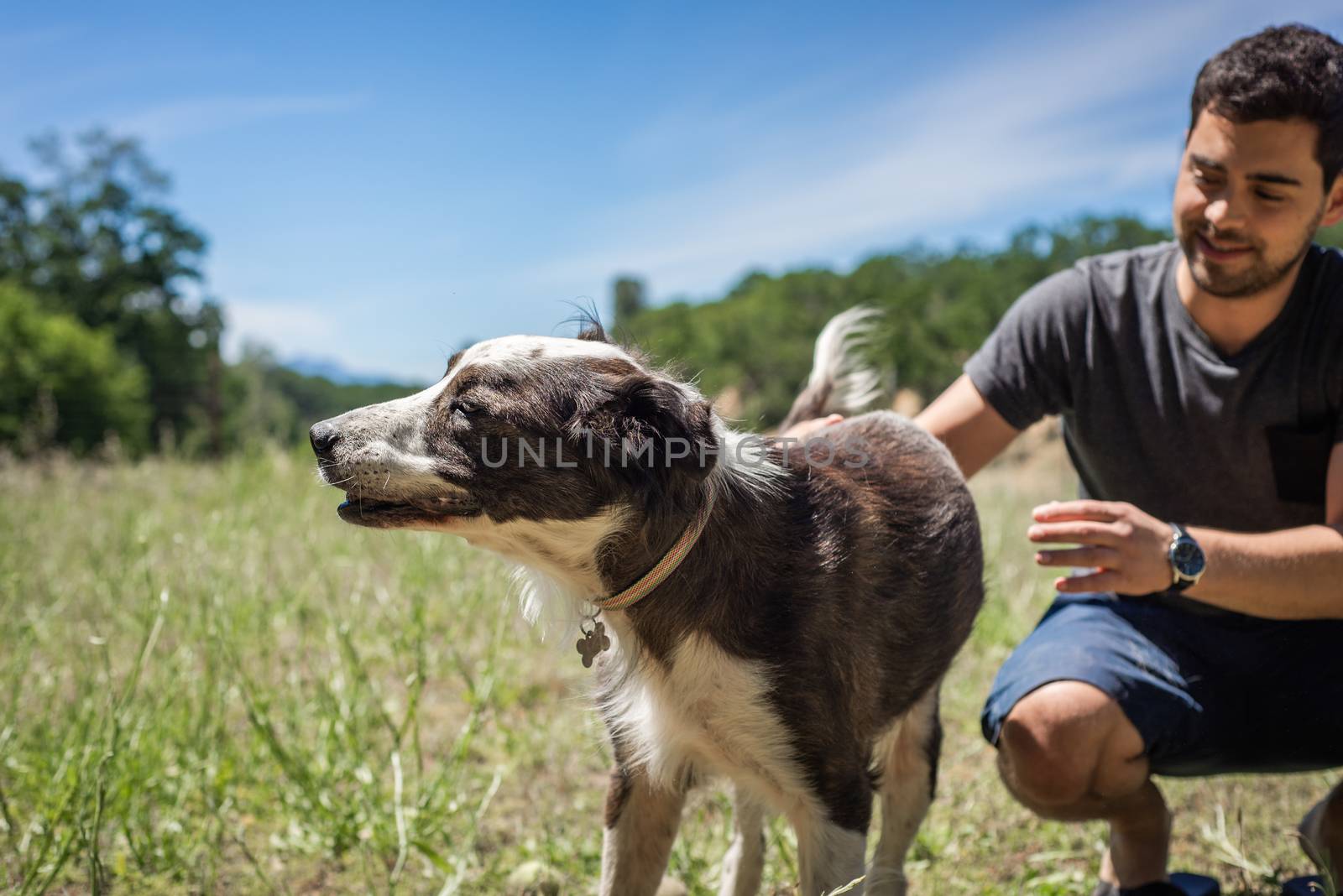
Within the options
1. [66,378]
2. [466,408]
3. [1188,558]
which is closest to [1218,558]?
[1188,558]

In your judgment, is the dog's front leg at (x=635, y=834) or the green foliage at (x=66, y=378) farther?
the green foliage at (x=66, y=378)

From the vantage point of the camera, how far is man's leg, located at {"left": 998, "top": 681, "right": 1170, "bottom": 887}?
251 centimetres

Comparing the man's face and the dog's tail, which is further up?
the man's face

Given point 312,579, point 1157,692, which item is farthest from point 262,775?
point 1157,692

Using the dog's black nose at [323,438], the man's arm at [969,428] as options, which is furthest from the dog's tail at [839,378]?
the dog's black nose at [323,438]

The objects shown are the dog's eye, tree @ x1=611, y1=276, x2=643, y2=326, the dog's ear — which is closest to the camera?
the dog's ear

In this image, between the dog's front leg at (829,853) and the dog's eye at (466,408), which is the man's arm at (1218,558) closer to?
the dog's front leg at (829,853)

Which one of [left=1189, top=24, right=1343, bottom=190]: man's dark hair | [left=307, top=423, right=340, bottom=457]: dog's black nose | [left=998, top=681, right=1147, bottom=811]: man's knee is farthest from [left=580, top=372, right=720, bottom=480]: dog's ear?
[left=1189, top=24, right=1343, bottom=190]: man's dark hair

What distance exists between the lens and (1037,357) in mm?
2963

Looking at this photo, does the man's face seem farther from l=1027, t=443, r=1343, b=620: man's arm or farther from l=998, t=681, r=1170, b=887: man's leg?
l=998, t=681, r=1170, b=887: man's leg

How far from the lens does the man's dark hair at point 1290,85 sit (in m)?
2.50

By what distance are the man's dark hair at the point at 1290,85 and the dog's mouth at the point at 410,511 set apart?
2318mm

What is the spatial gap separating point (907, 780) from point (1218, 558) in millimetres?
1089

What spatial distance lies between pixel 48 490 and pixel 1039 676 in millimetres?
8225
